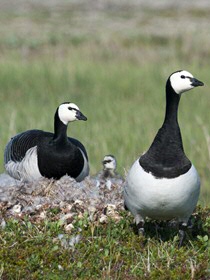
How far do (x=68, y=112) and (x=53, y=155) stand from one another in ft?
2.25

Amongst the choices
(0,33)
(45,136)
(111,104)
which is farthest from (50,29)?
(45,136)

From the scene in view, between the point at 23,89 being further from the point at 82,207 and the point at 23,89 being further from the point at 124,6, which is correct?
the point at 124,6

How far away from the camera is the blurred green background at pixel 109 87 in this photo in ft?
49.2

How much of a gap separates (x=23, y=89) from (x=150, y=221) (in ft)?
39.4

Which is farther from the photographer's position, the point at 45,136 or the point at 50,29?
the point at 50,29

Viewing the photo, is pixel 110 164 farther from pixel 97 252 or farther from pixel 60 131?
pixel 97 252

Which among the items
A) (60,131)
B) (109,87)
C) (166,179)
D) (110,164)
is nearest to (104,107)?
(109,87)

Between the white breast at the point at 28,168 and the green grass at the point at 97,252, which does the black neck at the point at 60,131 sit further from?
the green grass at the point at 97,252

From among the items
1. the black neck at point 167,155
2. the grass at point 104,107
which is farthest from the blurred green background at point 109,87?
the black neck at point 167,155

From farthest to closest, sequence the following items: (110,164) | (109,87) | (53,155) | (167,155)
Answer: (109,87) → (110,164) → (53,155) → (167,155)

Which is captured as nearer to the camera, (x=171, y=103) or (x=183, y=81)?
(x=183, y=81)

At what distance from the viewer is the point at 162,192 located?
7.38 metres

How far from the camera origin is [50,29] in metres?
39.5

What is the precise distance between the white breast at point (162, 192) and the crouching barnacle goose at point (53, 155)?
2733mm
